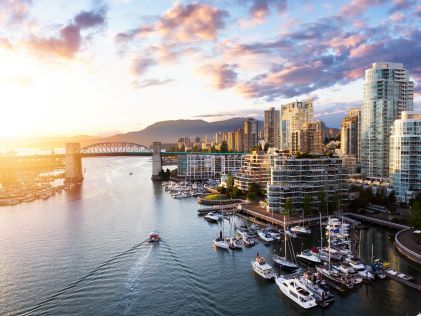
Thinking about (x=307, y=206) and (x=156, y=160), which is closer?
(x=307, y=206)

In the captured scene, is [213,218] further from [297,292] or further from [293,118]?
[293,118]

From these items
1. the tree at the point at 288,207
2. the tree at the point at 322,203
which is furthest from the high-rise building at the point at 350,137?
the tree at the point at 288,207

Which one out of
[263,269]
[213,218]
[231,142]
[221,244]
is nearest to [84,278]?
[221,244]

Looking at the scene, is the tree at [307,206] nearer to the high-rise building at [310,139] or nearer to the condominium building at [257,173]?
the condominium building at [257,173]

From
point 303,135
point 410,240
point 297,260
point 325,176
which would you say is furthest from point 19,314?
point 303,135

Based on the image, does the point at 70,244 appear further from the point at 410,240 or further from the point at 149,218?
the point at 410,240

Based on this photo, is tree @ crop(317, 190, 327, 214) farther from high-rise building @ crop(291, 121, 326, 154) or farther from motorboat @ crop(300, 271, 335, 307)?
high-rise building @ crop(291, 121, 326, 154)

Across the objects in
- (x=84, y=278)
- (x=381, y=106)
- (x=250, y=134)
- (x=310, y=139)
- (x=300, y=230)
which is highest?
(x=381, y=106)

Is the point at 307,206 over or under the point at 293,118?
under
